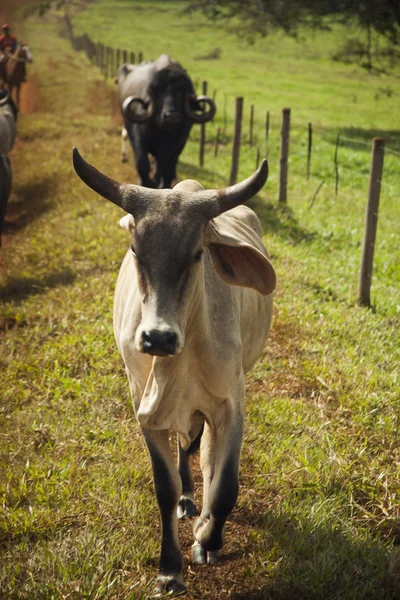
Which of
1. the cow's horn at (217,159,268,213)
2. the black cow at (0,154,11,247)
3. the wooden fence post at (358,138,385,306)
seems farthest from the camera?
the black cow at (0,154,11,247)

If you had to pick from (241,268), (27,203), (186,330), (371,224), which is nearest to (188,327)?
(186,330)

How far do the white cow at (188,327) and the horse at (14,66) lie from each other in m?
14.8

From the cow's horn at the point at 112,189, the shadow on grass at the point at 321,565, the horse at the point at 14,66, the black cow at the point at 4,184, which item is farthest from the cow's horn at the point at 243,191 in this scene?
the horse at the point at 14,66

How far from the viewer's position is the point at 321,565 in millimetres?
3617

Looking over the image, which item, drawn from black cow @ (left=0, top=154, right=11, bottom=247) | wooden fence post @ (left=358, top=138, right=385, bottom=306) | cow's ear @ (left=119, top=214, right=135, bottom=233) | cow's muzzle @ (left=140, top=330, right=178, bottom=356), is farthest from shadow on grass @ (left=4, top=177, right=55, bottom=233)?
cow's muzzle @ (left=140, top=330, right=178, bottom=356)

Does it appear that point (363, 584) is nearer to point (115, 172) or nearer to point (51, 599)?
point (51, 599)

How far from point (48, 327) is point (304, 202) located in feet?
17.3

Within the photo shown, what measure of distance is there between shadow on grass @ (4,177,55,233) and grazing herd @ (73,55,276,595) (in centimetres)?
636

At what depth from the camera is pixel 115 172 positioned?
11625 millimetres

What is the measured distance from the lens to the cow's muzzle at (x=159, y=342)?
296cm

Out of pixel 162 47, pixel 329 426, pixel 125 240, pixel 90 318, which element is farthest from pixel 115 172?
pixel 162 47

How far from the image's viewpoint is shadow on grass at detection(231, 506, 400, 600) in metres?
3.49

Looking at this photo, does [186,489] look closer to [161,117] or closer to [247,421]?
[247,421]

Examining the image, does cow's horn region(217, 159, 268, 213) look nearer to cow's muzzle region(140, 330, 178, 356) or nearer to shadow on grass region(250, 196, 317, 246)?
cow's muzzle region(140, 330, 178, 356)
